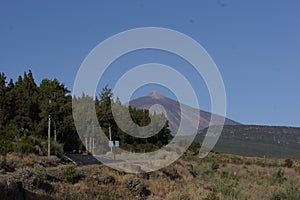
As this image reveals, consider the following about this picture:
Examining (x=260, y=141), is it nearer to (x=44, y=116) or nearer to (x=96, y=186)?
(x=44, y=116)

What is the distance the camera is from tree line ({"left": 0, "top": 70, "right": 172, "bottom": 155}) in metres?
41.1

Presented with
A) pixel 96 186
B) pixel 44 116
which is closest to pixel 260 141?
pixel 44 116

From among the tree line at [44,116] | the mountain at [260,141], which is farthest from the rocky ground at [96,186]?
the mountain at [260,141]

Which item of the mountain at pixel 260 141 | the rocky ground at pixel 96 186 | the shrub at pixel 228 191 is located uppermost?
the mountain at pixel 260 141

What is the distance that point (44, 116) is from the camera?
4353cm

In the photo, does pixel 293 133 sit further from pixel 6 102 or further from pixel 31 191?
pixel 31 191

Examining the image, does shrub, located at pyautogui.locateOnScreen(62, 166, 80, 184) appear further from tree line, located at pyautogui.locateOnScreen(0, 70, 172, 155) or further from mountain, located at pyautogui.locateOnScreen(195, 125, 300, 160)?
mountain, located at pyautogui.locateOnScreen(195, 125, 300, 160)

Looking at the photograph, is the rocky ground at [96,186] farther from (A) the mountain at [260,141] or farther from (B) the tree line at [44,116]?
(A) the mountain at [260,141]

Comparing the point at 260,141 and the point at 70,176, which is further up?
the point at 260,141

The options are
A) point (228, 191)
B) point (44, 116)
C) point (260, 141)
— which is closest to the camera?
point (228, 191)

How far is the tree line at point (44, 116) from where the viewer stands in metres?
41.1

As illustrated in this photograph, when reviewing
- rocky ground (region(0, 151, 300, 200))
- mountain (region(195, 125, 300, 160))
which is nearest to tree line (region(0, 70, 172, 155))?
rocky ground (region(0, 151, 300, 200))

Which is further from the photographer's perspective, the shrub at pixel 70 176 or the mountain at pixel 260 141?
the mountain at pixel 260 141

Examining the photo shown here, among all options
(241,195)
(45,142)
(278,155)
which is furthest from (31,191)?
(278,155)
